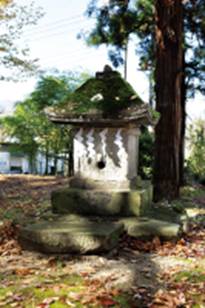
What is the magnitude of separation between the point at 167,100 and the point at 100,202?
188 inches

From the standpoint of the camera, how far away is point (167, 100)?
11.0 meters

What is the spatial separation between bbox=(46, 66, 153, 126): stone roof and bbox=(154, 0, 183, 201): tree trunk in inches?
143

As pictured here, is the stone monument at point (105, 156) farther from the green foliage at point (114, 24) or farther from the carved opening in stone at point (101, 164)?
the green foliage at point (114, 24)

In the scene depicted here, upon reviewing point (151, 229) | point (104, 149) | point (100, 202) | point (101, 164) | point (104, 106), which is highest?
point (104, 106)

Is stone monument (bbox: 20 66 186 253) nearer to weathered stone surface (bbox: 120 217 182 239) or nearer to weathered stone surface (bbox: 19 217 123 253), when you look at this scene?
weathered stone surface (bbox: 120 217 182 239)

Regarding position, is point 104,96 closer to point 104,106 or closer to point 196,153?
point 104,106

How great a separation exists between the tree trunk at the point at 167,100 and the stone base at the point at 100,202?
370cm

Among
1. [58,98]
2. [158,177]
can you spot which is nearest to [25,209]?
[158,177]

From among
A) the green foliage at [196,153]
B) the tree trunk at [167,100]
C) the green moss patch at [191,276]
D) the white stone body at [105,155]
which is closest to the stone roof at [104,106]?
the white stone body at [105,155]

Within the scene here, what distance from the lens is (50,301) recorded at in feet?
13.4

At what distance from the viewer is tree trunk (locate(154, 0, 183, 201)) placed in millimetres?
10891

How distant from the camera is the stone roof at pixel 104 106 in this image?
6901 millimetres

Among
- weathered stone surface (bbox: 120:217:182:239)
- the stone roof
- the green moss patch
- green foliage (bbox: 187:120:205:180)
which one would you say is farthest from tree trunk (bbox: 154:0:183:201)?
green foliage (bbox: 187:120:205:180)

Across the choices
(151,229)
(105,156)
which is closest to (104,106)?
(105,156)
